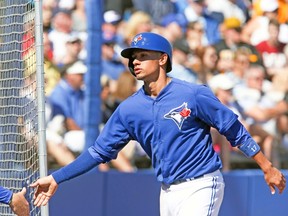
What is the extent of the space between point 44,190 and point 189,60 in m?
5.20

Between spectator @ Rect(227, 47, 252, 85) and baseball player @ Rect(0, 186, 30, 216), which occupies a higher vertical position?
spectator @ Rect(227, 47, 252, 85)

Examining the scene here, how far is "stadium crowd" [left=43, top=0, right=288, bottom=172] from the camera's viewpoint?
9641mm

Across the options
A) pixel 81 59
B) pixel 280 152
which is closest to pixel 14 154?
pixel 81 59

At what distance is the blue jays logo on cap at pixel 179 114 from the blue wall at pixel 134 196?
234 cm

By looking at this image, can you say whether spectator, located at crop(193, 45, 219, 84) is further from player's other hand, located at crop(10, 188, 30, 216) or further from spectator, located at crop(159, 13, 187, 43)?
player's other hand, located at crop(10, 188, 30, 216)

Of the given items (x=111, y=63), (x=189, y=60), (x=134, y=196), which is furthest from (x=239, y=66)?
(x=134, y=196)

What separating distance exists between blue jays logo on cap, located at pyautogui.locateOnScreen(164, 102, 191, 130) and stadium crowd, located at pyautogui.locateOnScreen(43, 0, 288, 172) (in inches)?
136

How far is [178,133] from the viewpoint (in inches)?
224

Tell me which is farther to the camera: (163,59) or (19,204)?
(163,59)

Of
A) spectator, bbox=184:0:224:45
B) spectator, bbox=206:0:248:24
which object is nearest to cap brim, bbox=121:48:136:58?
spectator, bbox=184:0:224:45

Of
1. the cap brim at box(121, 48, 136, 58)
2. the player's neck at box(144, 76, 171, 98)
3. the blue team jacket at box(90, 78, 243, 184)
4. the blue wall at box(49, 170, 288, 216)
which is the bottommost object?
the blue wall at box(49, 170, 288, 216)

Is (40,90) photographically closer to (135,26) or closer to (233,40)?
(135,26)

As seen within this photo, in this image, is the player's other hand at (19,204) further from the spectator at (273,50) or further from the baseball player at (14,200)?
the spectator at (273,50)

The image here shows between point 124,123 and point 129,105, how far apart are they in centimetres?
13
